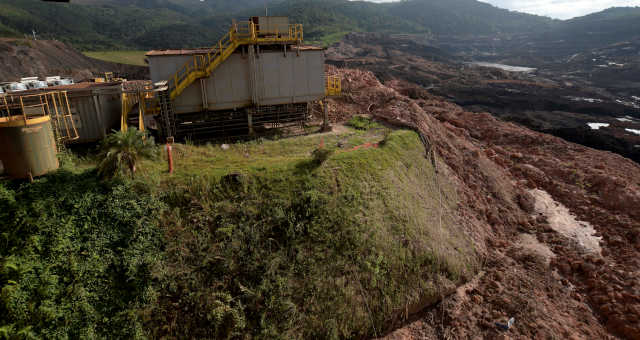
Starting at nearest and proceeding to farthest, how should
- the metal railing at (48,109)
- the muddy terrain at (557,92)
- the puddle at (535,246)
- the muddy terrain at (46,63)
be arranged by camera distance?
the metal railing at (48,109), the puddle at (535,246), the muddy terrain at (557,92), the muddy terrain at (46,63)

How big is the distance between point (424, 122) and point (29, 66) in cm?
6139

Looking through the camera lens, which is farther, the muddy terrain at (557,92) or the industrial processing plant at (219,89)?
the muddy terrain at (557,92)

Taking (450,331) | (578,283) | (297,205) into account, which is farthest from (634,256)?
(297,205)

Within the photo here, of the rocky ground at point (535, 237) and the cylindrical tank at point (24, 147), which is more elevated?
the cylindrical tank at point (24, 147)

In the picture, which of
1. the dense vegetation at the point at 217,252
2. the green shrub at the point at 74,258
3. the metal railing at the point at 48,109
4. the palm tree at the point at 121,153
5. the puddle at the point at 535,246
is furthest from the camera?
the puddle at the point at 535,246

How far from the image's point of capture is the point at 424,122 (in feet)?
77.7

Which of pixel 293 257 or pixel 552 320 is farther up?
pixel 293 257

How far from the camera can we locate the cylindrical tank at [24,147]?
393 inches

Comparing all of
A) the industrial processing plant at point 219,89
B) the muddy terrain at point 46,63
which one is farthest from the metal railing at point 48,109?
the muddy terrain at point 46,63

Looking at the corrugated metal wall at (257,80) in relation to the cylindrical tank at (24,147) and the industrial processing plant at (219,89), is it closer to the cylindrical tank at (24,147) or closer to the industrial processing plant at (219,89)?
the industrial processing plant at (219,89)

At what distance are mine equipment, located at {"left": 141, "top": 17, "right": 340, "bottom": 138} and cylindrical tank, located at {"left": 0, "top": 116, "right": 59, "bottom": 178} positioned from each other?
21.7ft

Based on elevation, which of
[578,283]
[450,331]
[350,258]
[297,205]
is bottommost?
[578,283]

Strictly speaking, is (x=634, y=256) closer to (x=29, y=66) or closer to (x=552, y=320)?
(x=552, y=320)

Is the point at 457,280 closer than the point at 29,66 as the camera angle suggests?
Yes
